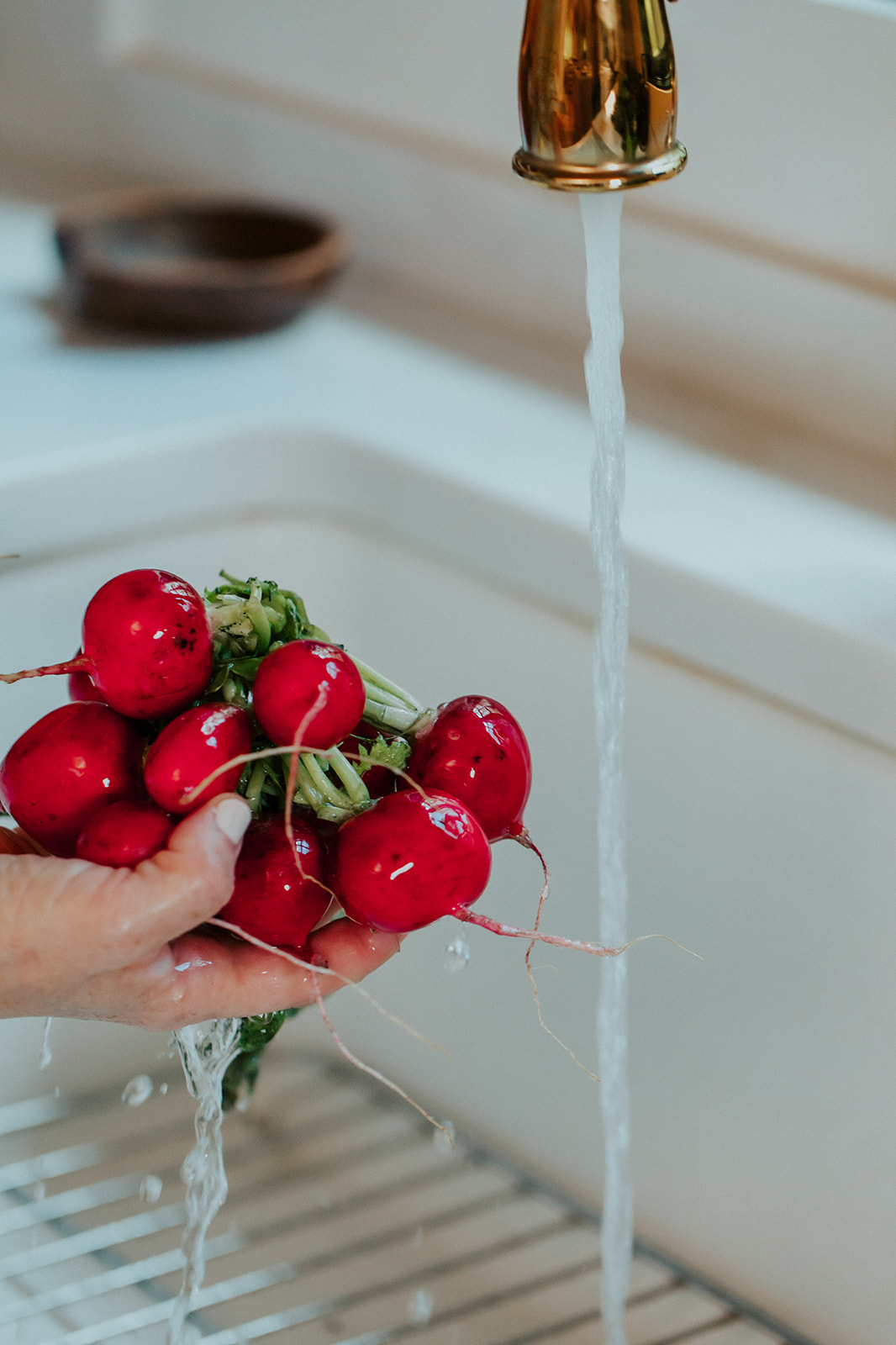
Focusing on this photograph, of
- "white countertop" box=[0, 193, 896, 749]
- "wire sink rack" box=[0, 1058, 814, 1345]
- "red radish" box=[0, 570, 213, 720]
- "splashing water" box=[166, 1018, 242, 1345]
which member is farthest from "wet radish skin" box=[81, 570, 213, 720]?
"wire sink rack" box=[0, 1058, 814, 1345]

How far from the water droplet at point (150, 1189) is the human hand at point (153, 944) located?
30cm

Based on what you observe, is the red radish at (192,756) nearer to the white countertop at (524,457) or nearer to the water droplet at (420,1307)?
the white countertop at (524,457)

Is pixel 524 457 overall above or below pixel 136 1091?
above

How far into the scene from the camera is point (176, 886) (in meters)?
0.48

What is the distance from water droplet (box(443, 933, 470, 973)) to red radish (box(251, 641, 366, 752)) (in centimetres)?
16

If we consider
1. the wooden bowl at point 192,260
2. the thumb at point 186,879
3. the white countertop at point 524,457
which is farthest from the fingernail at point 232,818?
the wooden bowl at point 192,260

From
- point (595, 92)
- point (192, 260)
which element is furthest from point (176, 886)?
point (192, 260)

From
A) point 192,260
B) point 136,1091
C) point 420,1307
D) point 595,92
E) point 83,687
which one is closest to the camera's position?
point 595,92

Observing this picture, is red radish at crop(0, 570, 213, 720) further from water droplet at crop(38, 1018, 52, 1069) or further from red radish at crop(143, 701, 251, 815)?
water droplet at crop(38, 1018, 52, 1069)

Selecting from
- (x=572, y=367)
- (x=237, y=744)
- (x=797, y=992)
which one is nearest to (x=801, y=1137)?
(x=797, y=992)

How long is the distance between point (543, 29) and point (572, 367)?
50 centimetres

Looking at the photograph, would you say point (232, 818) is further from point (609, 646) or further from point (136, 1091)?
point (136, 1091)

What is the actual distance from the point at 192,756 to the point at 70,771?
0.05 m

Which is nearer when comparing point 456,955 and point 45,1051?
point 45,1051
